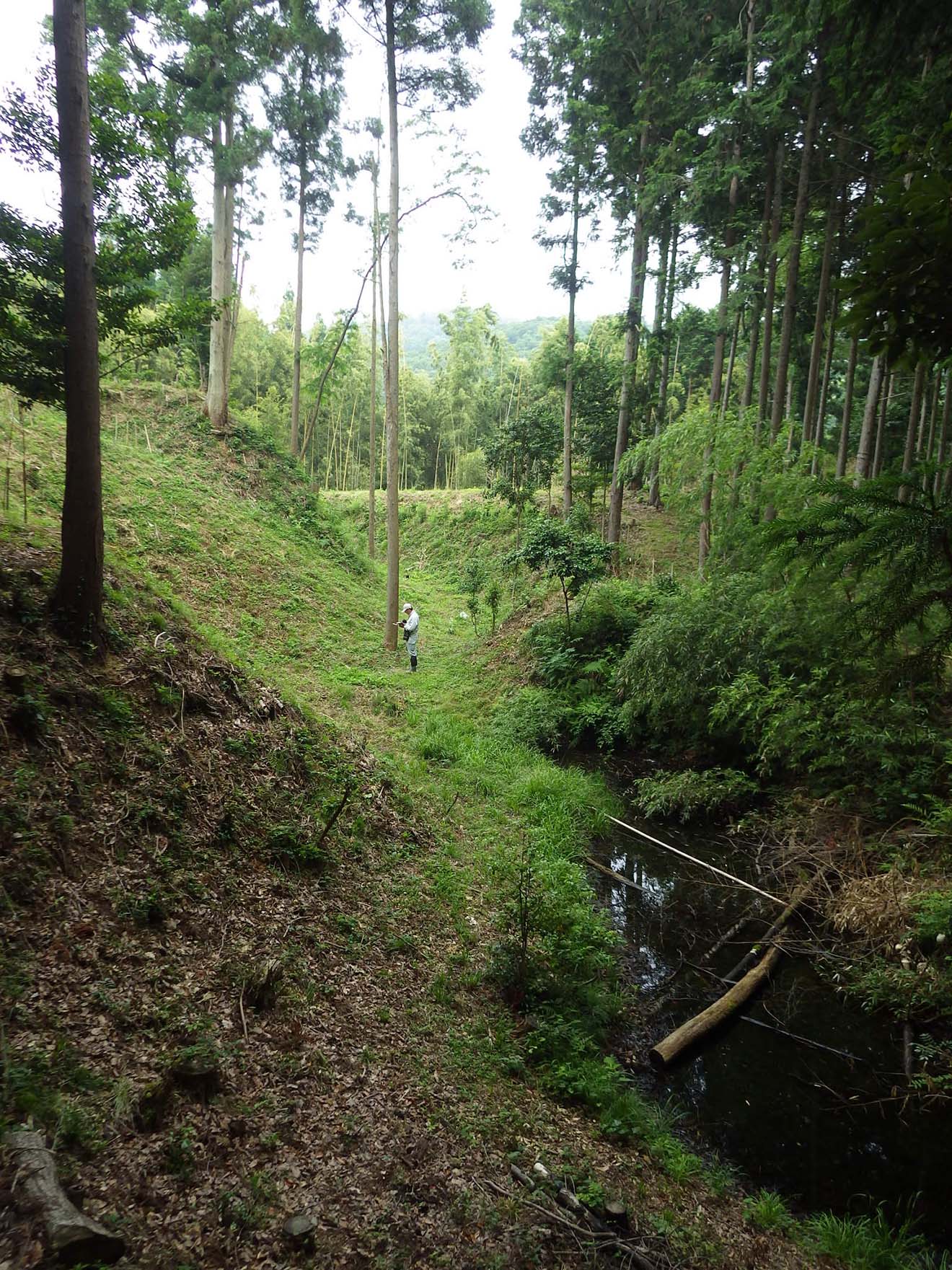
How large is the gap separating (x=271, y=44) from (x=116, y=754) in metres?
18.3

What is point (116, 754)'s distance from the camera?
13.4 ft

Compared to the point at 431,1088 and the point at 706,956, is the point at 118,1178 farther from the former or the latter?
the point at 706,956

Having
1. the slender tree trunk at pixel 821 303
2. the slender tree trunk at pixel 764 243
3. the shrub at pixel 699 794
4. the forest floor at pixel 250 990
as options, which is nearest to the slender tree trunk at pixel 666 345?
the slender tree trunk at pixel 764 243

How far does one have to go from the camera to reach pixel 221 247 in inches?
594

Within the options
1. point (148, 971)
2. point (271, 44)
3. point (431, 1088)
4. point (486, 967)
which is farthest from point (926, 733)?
point (271, 44)

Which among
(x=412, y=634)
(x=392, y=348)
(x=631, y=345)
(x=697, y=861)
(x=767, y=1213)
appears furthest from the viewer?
(x=631, y=345)

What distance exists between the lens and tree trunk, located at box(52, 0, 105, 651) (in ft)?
13.1

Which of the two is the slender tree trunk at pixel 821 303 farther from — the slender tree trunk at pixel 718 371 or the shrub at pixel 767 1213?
the shrub at pixel 767 1213

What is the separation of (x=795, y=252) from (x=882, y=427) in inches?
245

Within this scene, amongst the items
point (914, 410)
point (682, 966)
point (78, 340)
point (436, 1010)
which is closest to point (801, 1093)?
point (682, 966)

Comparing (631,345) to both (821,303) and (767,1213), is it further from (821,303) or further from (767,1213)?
(767,1213)

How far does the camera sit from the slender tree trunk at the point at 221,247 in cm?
1455

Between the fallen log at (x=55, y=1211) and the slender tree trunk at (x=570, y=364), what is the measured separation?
55.3 ft

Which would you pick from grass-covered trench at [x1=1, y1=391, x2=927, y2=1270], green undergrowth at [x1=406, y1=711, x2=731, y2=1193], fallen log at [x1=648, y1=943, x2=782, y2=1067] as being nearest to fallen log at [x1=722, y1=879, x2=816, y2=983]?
fallen log at [x1=648, y1=943, x2=782, y2=1067]
